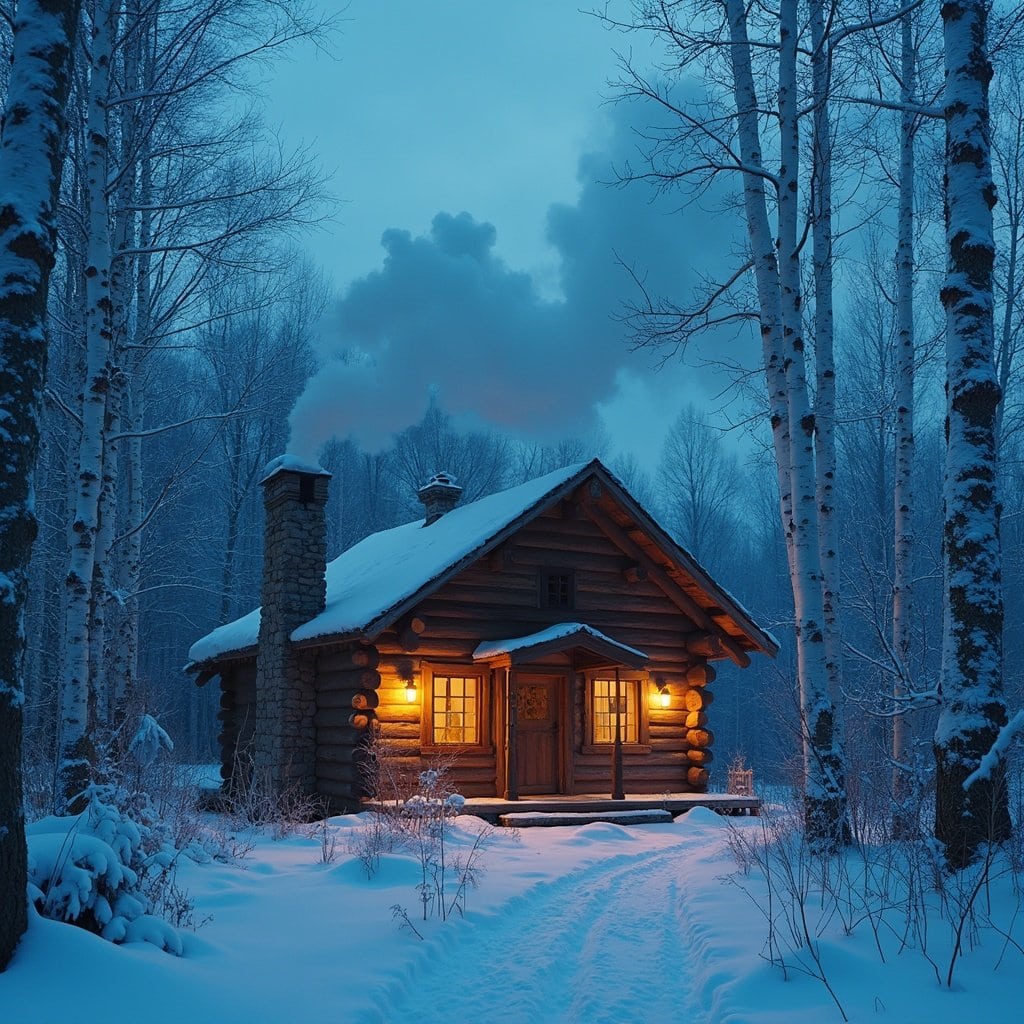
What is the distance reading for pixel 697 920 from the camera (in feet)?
24.9

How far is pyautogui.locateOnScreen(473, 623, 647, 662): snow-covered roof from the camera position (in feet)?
49.7

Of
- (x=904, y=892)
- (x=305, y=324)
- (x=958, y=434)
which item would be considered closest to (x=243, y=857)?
(x=904, y=892)

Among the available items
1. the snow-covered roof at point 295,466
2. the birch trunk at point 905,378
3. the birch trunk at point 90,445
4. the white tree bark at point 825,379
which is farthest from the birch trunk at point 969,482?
the snow-covered roof at point 295,466

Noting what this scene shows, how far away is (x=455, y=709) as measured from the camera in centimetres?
1620

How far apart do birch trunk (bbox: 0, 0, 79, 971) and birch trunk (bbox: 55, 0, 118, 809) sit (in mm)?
4861

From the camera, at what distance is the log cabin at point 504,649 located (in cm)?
1536

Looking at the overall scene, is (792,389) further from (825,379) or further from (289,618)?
(289,618)

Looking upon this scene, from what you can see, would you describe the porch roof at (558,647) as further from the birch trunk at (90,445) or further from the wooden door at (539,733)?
the birch trunk at (90,445)

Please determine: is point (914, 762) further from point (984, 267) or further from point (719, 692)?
point (719, 692)

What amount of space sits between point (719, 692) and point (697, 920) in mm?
35478

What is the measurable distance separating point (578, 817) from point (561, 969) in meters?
8.50

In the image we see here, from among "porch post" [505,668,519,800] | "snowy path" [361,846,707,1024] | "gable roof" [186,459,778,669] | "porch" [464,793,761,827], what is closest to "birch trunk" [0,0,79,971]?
"snowy path" [361,846,707,1024]

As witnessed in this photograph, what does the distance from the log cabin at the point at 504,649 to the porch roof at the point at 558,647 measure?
1.4 inches

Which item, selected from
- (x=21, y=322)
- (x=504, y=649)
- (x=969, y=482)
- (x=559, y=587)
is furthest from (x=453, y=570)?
(x=21, y=322)
